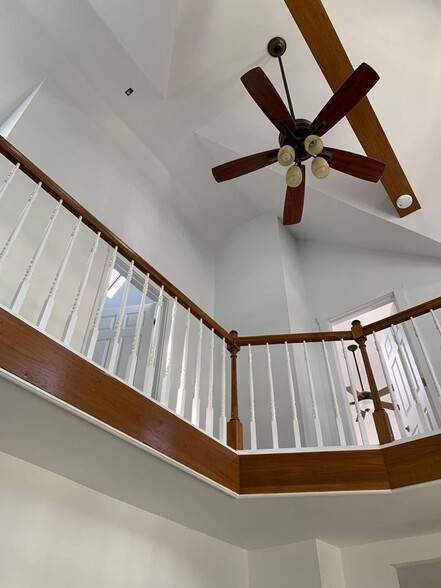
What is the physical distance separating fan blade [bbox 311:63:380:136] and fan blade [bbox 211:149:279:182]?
0.34 metres

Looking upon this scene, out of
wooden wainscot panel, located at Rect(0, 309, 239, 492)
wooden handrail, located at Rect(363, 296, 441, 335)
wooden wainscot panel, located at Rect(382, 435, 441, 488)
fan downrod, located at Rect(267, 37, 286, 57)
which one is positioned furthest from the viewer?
fan downrod, located at Rect(267, 37, 286, 57)

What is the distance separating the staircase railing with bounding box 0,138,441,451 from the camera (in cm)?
256

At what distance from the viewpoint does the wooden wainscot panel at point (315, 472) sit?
2.50m

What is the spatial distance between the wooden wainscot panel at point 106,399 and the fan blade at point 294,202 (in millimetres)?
1836

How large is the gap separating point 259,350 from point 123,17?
3.67 m

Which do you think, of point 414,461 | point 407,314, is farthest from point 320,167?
point 414,461

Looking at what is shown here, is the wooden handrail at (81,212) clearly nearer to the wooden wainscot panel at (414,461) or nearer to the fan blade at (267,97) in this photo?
the fan blade at (267,97)

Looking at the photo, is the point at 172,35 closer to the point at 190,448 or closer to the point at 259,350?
the point at 259,350

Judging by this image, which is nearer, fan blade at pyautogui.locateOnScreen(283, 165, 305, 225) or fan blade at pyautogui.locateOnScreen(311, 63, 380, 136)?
fan blade at pyautogui.locateOnScreen(311, 63, 380, 136)

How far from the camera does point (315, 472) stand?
256cm

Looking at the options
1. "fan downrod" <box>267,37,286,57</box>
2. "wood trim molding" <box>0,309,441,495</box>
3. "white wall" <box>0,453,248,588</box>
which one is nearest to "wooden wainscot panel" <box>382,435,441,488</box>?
"wood trim molding" <box>0,309,441,495</box>

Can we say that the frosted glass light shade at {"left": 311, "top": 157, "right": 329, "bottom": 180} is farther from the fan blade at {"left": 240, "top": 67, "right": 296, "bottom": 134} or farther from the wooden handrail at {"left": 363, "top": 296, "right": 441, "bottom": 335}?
the wooden handrail at {"left": 363, "top": 296, "right": 441, "bottom": 335}

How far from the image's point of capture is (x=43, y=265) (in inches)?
134

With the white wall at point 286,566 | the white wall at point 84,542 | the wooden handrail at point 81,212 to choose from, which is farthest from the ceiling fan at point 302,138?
the white wall at point 286,566
